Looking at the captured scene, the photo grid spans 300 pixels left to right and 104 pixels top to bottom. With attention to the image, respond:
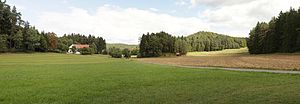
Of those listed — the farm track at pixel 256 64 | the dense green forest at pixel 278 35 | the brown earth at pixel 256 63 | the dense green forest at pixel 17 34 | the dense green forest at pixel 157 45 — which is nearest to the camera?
the farm track at pixel 256 64

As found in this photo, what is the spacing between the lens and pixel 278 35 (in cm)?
11156

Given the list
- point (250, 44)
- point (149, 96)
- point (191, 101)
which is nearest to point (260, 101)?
point (191, 101)

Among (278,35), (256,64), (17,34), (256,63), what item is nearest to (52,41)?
(17,34)

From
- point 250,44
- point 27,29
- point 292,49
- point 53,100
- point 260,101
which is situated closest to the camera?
point 260,101

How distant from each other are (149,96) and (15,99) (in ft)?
21.7

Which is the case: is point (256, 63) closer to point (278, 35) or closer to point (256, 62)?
point (256, 62)

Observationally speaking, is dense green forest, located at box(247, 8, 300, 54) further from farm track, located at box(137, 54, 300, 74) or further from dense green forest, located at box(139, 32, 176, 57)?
dense green forest, located at box(139, 32, 176, 57)

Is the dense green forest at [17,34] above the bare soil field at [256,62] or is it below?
above

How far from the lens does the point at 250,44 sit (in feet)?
424

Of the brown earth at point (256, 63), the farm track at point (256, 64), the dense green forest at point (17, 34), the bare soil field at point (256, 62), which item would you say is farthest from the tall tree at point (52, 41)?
the farm track at point (256, 64)

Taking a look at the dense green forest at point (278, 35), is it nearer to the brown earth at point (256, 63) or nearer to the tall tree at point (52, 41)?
the brown earth at point (256, 63)

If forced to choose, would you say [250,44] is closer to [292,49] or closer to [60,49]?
[292,49]

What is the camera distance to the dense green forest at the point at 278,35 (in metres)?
104

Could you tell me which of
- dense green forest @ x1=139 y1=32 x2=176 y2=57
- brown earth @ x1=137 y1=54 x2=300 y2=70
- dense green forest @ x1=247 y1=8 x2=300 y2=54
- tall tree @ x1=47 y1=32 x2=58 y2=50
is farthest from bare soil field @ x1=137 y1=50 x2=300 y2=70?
tall tree @ x1=47 y1=32 x2=58 y2=50
